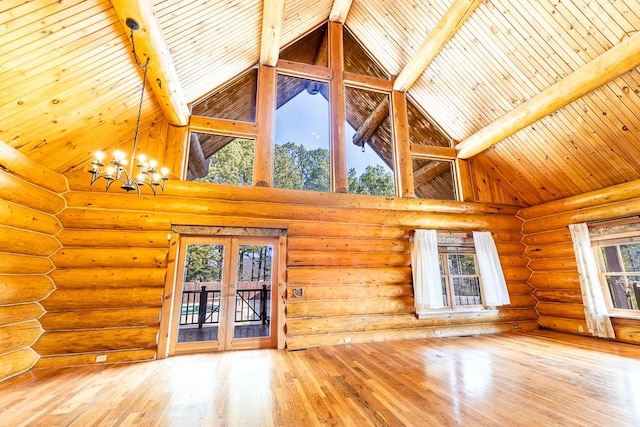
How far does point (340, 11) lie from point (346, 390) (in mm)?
7365

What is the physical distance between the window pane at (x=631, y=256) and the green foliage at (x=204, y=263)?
732 cm

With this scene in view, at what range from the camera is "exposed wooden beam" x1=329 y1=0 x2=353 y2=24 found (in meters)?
6.08

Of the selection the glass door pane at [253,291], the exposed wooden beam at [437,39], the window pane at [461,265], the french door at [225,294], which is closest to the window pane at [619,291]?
the window pane at [461,265]

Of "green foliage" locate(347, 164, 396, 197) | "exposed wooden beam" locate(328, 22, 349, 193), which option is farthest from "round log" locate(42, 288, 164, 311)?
"green foliage" locate(347, 164, 396, 197)

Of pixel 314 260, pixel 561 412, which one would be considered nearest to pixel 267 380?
pixel 314 260

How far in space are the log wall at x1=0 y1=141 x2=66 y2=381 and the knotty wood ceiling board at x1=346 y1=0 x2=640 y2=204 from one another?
661cm

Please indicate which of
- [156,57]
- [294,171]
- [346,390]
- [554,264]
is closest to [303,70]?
[294,171]

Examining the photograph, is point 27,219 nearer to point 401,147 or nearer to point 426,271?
point 426,271

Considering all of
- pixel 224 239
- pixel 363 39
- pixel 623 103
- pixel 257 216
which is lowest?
pixel 224 239

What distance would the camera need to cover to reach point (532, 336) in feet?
17.8

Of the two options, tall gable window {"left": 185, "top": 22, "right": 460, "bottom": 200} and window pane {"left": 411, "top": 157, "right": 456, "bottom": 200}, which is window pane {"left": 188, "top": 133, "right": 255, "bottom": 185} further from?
window pane {"left": 411, "top": 157, "right": 456, "bottom": 200}

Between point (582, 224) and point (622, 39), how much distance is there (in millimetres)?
3283

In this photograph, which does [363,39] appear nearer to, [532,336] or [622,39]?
[622,39]

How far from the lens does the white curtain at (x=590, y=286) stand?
16.2 feet
